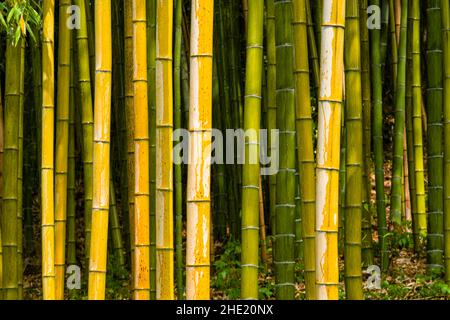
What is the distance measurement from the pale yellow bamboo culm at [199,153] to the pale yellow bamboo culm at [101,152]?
0.57 m

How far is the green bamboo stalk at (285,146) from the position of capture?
320cm

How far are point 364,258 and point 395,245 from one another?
25.7 inches

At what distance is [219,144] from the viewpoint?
6285mm

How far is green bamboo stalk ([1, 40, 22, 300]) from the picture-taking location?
389 cm

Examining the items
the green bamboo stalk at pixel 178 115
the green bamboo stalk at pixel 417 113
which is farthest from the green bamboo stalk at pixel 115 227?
the green bamboo stalk at pixel 417 113

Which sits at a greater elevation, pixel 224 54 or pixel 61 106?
pixel 224 54

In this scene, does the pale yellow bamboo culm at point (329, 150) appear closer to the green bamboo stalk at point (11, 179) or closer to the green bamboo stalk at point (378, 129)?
the green bamboo stalk at point (11, 179)

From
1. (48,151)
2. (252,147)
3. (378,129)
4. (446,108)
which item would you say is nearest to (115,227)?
(378,129)

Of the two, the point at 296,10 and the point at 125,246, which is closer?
the point at 296,10

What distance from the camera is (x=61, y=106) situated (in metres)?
3.96

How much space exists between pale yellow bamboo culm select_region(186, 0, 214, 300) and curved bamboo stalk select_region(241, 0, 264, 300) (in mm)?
215
